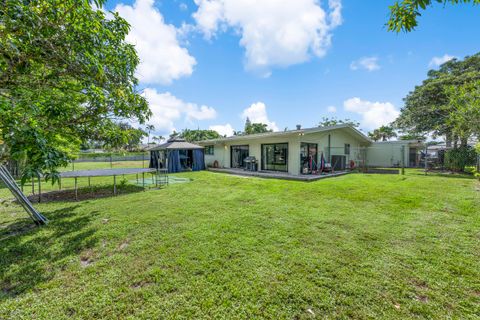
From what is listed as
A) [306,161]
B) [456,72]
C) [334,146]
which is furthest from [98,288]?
[456,72]

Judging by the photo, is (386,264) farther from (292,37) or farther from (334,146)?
(334,146)

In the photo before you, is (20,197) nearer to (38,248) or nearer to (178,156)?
(38,248)

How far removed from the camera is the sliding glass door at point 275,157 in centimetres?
1184

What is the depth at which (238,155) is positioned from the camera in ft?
49.9

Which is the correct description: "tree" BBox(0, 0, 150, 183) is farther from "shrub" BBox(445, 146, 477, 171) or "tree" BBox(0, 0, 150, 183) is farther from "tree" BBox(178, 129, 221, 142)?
"tree" BBox(178, 129, 221, 142)

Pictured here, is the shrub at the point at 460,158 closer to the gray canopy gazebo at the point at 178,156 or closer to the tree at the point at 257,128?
the gray canopy gazebo at the point at 178,156

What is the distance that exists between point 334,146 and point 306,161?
10.8ft

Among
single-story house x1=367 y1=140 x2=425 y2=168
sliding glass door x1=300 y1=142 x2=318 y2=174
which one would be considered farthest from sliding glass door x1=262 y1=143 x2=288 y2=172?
single-story house x1=367 y1=140 x2=425 y2=168

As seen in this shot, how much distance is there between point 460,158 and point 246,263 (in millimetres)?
15807

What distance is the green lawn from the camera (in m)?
1.94

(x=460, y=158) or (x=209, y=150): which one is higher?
(x=209, y=150)

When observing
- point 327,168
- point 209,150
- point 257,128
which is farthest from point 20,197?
point 257,128

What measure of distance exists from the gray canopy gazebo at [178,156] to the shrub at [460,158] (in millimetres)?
16085

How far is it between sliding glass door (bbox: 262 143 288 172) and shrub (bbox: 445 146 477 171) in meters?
10.2
